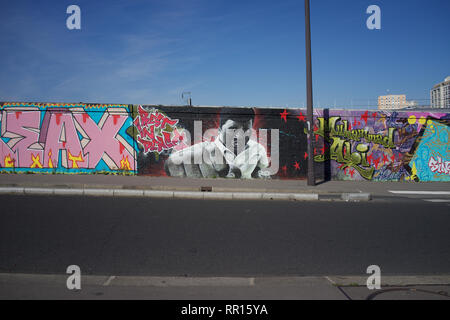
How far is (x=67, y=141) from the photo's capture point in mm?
14320

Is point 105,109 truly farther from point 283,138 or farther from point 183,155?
point 283,138

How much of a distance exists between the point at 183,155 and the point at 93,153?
12.1ft

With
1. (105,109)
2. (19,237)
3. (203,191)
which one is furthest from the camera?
(105,109)

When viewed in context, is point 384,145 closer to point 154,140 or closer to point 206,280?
point 154,140

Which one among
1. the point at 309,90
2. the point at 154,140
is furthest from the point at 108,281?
the point at 154,140

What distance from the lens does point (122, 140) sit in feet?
47.1

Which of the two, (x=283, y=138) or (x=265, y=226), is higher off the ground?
(x=283, y=138)

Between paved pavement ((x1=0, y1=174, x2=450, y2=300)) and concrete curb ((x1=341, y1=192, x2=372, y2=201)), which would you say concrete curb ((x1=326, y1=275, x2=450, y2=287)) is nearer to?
paved pavement ((x1=0, y1=174, x2=450, y2=300))

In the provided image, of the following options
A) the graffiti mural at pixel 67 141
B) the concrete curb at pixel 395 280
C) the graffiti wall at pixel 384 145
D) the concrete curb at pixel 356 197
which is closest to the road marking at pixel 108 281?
the concrete curb at pixel 395 280

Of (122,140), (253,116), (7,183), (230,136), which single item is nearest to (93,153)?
(122,140)

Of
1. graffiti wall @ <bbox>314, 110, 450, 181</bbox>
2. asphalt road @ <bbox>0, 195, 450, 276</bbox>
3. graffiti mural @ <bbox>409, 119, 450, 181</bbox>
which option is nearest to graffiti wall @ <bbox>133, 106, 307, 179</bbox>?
graffiti wall @ <bbox>314, 110, 450, 181</bbox>

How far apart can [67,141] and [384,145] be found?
13319 mm

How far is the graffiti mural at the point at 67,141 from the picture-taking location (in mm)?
14289

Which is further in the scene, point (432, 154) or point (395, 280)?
point (432, 154)
